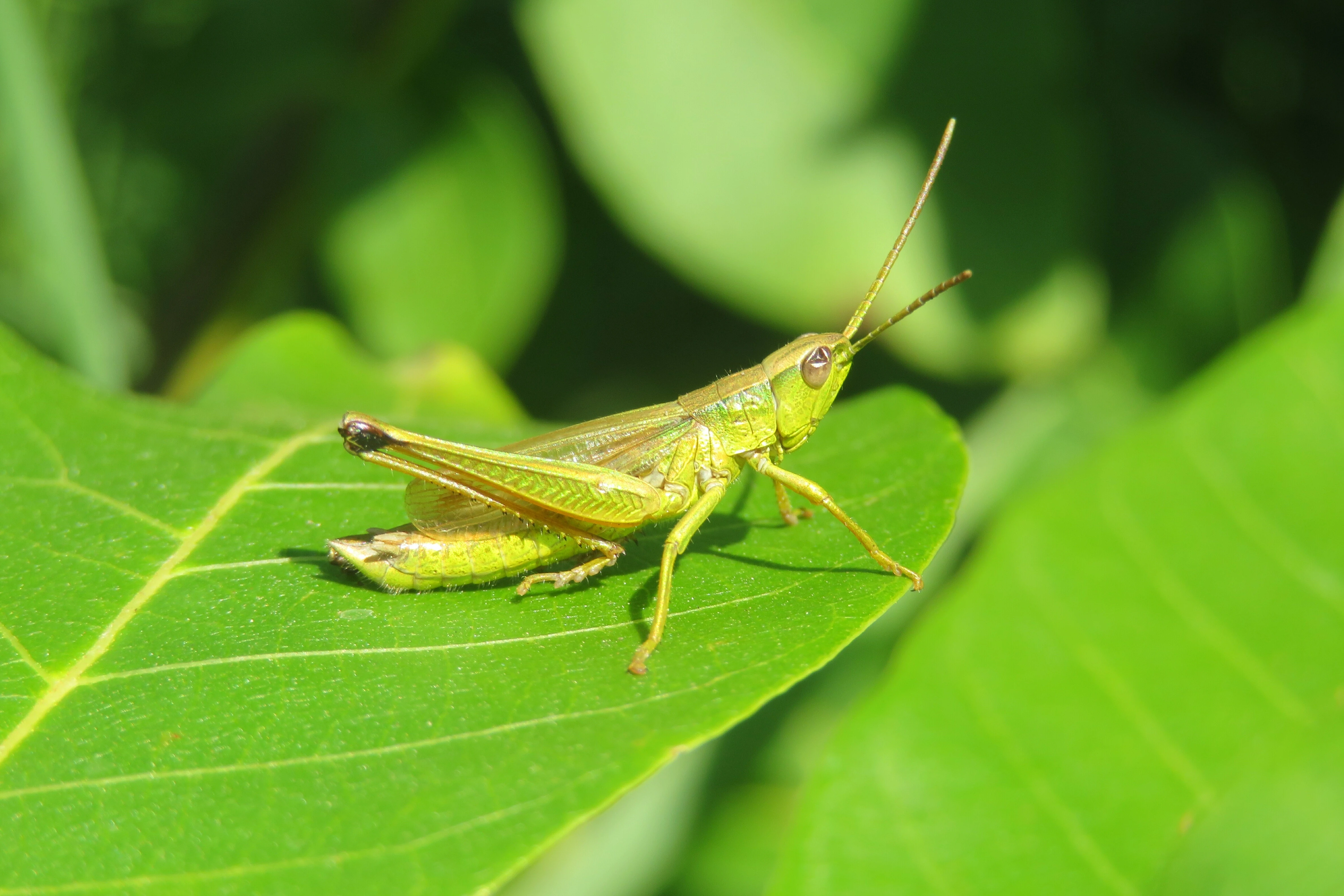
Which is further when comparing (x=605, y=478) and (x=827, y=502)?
(x=605, y=478)

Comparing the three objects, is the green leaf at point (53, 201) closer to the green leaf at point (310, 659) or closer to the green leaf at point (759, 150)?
the green leaf at point (310, 659)

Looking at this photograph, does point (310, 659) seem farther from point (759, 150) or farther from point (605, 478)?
point (759, 150)

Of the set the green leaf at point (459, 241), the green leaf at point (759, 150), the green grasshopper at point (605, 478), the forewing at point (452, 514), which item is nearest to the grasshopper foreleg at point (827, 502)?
the green grasshopper at point (605, 478)

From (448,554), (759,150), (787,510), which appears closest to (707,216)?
(759,150)

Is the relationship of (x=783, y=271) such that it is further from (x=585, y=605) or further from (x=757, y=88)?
(x=585, y=605)

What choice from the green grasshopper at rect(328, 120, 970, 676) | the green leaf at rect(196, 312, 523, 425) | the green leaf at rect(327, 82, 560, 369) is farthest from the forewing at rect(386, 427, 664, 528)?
the green leaf at rect(327, 82, 560, 369)

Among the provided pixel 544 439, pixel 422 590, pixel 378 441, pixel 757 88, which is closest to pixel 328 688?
pixel 422 590
